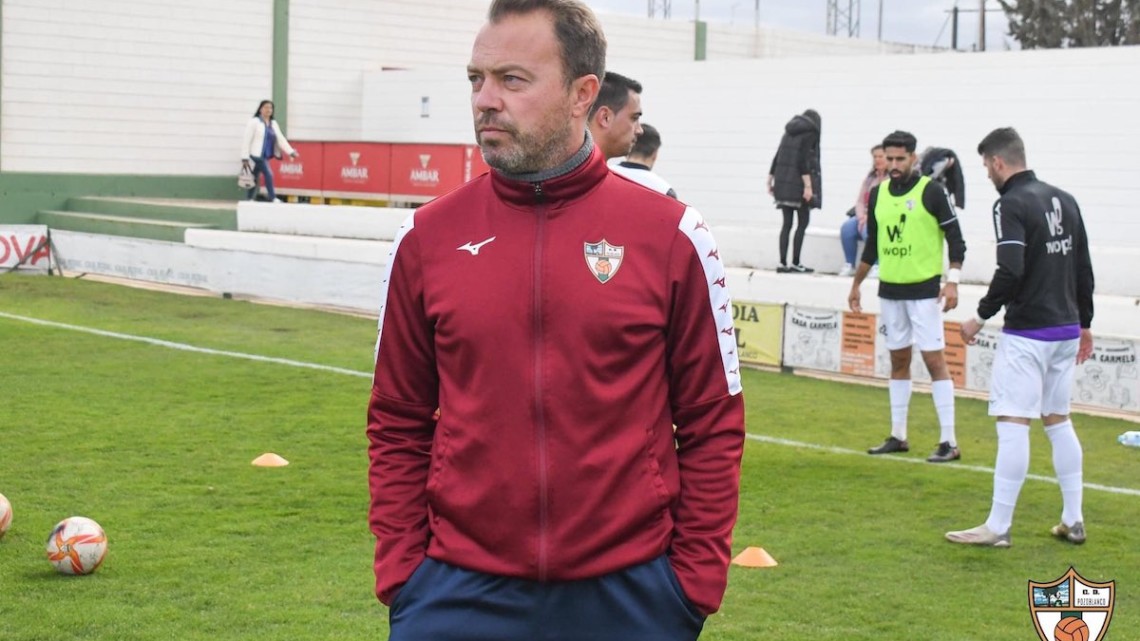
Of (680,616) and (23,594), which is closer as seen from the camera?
(680,616)

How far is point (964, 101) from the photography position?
70.5 ft

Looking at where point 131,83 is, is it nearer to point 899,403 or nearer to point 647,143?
point 899,403

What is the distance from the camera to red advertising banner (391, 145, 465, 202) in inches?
1029

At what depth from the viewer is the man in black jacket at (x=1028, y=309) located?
7.79 metres

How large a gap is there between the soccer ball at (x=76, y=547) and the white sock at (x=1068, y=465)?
4.98 m

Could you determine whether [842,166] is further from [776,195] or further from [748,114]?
[776,195]

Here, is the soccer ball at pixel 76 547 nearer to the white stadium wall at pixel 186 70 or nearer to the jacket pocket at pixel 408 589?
the jacket pocket at pixel 408 589

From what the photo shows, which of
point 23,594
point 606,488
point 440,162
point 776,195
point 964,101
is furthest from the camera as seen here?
point 440,162

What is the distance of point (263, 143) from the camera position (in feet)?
85.7

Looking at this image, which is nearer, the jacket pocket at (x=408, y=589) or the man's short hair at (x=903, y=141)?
the jacket pocket at (x=408, y=589)

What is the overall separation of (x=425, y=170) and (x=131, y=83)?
8025 mm

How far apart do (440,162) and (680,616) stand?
23.7 m

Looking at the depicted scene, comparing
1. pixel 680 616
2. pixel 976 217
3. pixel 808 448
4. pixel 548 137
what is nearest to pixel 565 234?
pixel 548 137

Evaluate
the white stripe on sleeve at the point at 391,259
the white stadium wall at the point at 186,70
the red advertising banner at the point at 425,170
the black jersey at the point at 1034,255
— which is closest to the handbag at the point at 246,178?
the red advertising banner at the point at 425,170
